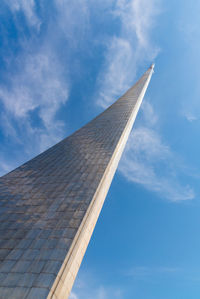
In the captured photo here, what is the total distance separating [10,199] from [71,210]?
399cm

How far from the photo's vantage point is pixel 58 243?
624 cm

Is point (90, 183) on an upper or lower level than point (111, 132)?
lower

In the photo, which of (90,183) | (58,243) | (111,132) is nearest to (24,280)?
(58,243)

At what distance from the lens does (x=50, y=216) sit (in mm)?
7785

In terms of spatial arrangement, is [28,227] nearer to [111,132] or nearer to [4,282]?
[4,282]

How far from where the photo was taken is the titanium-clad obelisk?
5.21 meters

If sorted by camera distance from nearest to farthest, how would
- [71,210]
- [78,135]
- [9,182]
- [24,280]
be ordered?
1. [24,280]
2. [71,210]
3. [9,182]
4. [78,135]

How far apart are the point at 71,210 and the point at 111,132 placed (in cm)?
1027

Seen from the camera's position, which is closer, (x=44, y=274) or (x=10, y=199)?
(x=44, y=274)

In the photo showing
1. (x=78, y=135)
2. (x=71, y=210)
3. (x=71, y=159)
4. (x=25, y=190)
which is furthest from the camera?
(x=78, y=135)

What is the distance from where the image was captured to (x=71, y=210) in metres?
7.84

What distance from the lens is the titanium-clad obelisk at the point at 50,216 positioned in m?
5.21

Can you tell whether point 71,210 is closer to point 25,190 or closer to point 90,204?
point 90,204

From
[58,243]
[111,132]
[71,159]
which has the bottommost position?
[58,243]
